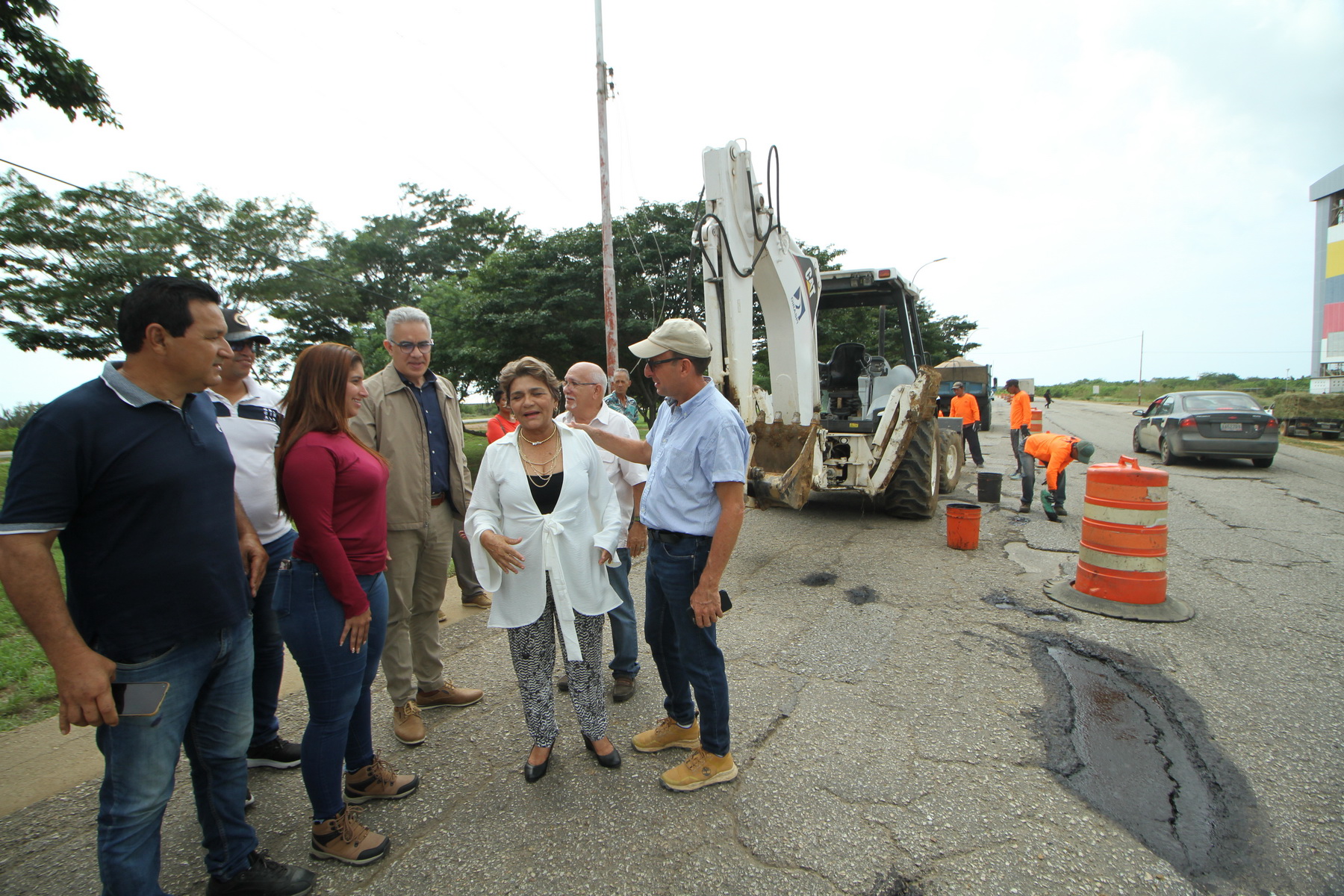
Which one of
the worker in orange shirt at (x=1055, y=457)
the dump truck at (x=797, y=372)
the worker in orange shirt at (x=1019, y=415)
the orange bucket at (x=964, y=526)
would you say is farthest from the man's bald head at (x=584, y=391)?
the worker in orange shirt at (x=1019, y=415)

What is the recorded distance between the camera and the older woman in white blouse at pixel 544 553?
9.13ft

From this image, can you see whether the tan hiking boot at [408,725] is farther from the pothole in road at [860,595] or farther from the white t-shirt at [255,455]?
the pothole in road at [860,595]

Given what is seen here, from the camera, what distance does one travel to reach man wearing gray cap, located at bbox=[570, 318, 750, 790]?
8.46 feet

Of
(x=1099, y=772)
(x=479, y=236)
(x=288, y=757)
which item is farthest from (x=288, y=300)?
(x=479, y=236)

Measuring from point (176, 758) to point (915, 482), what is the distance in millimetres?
6958

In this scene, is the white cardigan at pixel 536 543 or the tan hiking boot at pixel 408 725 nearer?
the white cardigan at pixel 536 543

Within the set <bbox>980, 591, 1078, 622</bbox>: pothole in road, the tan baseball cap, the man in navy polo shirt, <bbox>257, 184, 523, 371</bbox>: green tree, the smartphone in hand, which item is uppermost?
<bbox>257, 184, 523, 371</bbox>: green tree

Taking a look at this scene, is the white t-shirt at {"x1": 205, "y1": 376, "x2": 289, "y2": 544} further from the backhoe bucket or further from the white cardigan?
the backhoe bucket

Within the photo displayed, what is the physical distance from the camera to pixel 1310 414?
1722 centimetres

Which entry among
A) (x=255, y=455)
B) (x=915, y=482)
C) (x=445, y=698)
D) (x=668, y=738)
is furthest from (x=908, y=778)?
(x=915, y=482)

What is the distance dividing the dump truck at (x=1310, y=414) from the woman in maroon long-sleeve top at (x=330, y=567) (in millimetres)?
21479

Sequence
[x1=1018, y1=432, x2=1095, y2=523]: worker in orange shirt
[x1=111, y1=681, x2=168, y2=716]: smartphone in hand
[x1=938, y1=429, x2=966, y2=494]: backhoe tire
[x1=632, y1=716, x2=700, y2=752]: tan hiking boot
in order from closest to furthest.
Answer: [x1=111, y1=681, x2=168, y2=716]: smartphone in hand, [x1=632, y1=716, x2=700, y2=752]: tan hiking boot, [x1=1018, y1=432, x2=1095, y2=523]: worker in orange shirt, [x1=938, y1=429, x2=966, y2=494]: backhoe tire

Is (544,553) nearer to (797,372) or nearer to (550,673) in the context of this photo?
(550,673)

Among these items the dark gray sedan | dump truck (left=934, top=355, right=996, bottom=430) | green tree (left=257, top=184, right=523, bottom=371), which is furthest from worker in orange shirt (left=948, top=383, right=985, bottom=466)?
green tree (left=257, top=184, right=523, bottom=371)
